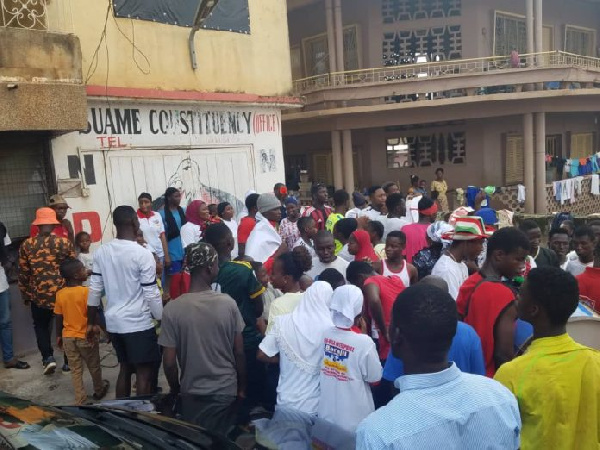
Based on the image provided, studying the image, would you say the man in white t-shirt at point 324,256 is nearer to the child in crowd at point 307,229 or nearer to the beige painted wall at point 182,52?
the child in crowd at point 307,229

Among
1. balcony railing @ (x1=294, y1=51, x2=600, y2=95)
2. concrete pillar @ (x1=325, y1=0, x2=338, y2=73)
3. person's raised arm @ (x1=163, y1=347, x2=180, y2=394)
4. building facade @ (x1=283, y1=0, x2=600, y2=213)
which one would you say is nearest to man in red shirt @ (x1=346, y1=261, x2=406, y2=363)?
person's raised arm @ (x1=163, y1=347, x2=180, y2=394)

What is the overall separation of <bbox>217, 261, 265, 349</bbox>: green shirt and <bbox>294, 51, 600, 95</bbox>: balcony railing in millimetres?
11268

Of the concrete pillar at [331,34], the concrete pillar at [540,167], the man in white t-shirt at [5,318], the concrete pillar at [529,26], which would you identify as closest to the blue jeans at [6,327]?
the man in white t-shirt at [5,318]

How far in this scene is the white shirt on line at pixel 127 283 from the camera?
4125mm

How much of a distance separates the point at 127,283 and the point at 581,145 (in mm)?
19138

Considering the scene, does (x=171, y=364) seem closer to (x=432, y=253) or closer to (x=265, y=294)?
(x=265, y=294)

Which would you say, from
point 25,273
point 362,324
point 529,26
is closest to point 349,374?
point 362,324

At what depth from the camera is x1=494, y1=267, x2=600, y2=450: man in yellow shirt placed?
6.33 ft

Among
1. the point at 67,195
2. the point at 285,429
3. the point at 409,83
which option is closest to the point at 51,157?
the point at 67,195

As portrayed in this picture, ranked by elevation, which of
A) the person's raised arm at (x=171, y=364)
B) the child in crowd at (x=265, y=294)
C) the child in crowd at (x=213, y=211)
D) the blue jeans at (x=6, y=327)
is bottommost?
the blue jeans at (x=6, y=327)

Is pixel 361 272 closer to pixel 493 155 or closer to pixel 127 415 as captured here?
pixel 127 415

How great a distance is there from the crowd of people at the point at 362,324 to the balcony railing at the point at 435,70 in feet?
29.4

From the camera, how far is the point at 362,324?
3.55 metres

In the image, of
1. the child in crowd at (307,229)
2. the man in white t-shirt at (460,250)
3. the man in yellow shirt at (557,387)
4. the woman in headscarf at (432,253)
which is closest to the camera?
the man in yellow shirt at (557,387)
